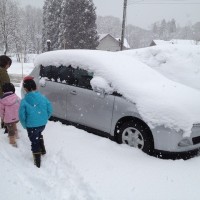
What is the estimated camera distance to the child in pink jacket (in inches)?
197

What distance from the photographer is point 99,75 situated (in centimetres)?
541

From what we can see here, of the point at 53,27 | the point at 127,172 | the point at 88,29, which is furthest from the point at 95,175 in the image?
the point at 53,27

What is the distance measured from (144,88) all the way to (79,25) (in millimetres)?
31494

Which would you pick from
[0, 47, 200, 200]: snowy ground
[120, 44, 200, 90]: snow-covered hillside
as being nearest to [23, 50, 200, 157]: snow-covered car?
[0, 47, 200, 200]: snowy ground

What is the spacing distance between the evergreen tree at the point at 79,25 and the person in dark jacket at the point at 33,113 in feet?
100

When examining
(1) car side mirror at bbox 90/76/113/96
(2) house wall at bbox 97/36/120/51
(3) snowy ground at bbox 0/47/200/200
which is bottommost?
(2) house wall at bbox 97/36/120/51

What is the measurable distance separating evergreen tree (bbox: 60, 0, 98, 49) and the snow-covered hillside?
22955mm

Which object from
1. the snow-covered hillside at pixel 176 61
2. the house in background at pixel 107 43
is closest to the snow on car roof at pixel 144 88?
the snow-covered hillside at pixel 176 61

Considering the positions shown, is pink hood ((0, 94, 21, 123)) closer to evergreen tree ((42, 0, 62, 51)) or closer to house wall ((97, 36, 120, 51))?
evergreen tree ((42, 0, 62, 51))

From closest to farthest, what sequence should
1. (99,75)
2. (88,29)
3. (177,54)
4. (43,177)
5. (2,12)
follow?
(43,177), (99,75), (177,54), (88,29), (2,12)

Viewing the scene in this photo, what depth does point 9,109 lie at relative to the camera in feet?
16.5

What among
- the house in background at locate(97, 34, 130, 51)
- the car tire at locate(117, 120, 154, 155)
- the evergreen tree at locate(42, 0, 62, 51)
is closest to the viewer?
the car tire at locate(117, 120, 154, 155)

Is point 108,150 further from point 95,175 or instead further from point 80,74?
point 80,74

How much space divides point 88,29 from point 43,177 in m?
32.7
